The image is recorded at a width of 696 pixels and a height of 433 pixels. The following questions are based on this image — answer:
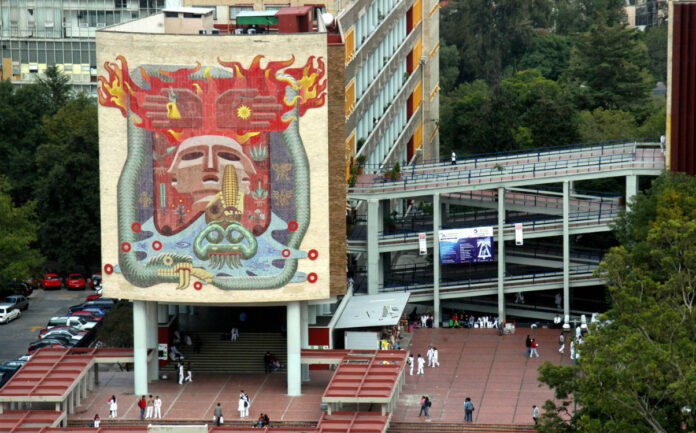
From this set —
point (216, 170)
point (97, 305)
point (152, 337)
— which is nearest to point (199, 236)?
point (216, 170)

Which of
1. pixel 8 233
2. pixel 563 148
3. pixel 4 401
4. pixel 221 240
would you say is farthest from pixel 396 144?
pixel 4 401

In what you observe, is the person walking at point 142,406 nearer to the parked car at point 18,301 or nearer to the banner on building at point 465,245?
the banner on building at point 465,245

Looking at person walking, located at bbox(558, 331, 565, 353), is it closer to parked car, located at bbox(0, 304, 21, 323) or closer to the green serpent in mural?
the green serpent in mural

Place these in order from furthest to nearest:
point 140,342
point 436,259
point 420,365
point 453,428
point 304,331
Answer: point 436,259 < point 420,365 < point 304,331 < point 140,342 < point 453,428

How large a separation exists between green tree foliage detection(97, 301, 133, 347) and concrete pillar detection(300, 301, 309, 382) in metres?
13.9

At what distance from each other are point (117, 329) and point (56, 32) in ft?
210

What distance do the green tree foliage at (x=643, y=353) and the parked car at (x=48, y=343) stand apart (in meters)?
43.3

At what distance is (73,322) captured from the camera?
131 metres

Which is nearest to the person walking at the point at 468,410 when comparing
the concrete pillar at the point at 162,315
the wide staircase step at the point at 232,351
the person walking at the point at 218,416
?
the person walking at the point at 218,416

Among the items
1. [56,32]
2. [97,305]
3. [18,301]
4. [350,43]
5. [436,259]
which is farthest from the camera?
[56,32]

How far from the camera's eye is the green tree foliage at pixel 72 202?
14175cm

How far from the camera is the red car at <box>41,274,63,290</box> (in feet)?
478

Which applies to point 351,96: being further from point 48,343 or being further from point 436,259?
point 48,343

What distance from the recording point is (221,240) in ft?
356
